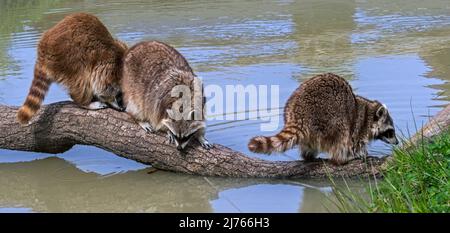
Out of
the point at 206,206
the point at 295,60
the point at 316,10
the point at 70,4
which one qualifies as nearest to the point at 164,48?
the point at 206,206

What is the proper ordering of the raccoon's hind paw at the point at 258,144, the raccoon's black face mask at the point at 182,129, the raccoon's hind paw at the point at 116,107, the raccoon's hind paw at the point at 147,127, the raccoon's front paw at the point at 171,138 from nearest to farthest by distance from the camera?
the raccoon's hind paw at the point at 258,144, the raccoon's black face mask at the point at 182,129, the raccoon's front paw at the point at 171,138, the raccoon's hind paw at the point at 147,127, the raccoon's hind paw at the point at 116,107

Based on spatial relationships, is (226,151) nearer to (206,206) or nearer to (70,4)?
(206,206)

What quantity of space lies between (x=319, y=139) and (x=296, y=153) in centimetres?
89

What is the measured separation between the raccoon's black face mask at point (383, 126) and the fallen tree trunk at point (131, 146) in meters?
0.31

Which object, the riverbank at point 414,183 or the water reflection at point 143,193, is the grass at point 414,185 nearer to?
the riverbank at point 414,183

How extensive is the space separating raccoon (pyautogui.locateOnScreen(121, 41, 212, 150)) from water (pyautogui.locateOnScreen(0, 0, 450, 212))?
1.36 feet

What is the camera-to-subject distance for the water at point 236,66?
626 centimetres

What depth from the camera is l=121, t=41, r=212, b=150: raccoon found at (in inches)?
253

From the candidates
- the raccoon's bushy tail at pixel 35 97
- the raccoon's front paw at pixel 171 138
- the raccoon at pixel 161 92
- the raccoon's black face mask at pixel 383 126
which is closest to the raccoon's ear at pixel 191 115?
the raccoon at pixel 161 92

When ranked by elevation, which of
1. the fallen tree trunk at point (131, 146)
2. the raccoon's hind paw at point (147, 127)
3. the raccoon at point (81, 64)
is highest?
the raccoon at point (81, 64)

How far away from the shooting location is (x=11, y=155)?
7398 mm

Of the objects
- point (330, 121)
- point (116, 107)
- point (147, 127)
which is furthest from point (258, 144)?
point (116, 107)

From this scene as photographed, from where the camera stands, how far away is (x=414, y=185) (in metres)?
5.19

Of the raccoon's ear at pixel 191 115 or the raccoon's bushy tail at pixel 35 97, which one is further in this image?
the raccoon's bushy tail at pixel 35 97
